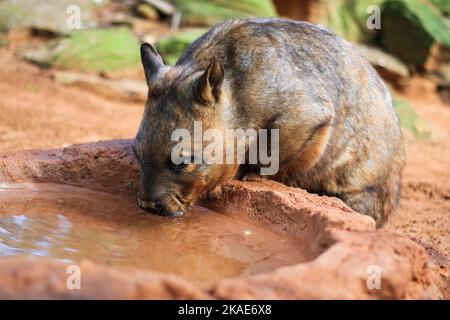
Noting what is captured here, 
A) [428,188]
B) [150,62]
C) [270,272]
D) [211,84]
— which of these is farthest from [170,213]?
[428,188]

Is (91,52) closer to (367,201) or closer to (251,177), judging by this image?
(367,201)

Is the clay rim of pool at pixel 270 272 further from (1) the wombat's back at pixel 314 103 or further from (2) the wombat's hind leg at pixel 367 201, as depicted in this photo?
(2) the wombat's hind leg at pixel 367 201

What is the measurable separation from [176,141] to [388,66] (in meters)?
8.21

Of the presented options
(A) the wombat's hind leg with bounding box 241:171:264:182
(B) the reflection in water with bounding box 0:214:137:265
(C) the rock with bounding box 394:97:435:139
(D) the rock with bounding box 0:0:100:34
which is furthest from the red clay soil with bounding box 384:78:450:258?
(D) the rock with bounding box 0:0:100:34

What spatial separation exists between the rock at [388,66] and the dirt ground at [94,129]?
0.90 meters

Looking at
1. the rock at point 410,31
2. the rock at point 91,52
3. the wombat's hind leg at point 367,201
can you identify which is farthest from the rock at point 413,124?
the wombat's hind leg at point 367,201

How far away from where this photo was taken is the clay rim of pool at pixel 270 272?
2.09 meters

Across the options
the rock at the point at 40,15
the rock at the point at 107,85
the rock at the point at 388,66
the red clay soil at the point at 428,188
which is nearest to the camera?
the red clay soil at the point at 428,188

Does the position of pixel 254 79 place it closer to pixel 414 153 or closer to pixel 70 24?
pixel 414 153

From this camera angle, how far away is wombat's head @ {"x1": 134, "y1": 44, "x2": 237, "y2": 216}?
3.71 m

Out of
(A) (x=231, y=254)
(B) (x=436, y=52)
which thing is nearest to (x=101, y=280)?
(A) (x=231, y=254)

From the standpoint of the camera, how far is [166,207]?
12.4 ft

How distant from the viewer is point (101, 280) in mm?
2080
